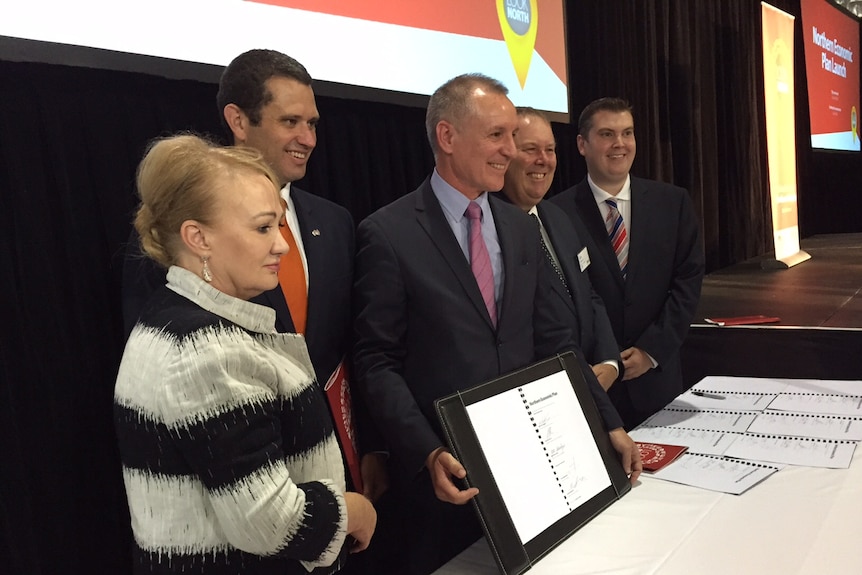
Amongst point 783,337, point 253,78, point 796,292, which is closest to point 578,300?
point 253,78

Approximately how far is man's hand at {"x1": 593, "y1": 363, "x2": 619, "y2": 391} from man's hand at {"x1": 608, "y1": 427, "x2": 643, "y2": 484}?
52cm

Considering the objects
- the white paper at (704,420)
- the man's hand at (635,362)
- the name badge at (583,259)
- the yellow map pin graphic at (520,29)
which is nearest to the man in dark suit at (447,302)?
the white paper at (704,420)

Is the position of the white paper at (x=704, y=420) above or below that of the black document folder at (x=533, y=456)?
below

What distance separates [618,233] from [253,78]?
4.25 feet

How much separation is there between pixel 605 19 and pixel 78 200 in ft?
11.6

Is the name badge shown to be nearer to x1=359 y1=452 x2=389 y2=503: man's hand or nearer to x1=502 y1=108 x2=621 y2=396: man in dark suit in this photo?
x1=502 y1=108 x2=621 y2=396: man in dark suit

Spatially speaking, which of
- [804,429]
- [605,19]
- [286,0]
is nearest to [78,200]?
[286,0]

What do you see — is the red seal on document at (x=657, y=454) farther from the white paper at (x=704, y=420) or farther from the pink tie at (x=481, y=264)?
the pink tie at (x=481, y=264)

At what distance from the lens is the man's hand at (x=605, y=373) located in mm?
1833

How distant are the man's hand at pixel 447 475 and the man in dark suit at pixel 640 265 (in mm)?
1065

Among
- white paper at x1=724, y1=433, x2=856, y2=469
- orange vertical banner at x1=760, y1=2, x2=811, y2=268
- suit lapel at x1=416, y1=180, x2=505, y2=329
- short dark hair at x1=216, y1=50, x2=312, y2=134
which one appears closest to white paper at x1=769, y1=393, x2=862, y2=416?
white paper at x1=724, y1=433, x2=856, y2=469

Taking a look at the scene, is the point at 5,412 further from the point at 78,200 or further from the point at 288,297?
the point at 288,297

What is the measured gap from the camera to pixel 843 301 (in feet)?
12.8

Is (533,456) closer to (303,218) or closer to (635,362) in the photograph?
(303,218)
